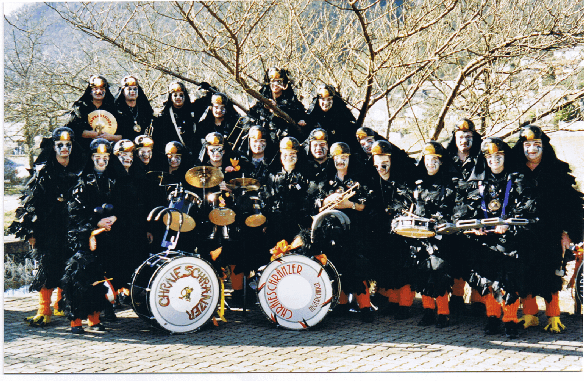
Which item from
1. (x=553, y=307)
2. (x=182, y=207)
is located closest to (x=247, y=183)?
(x=182, y=207)

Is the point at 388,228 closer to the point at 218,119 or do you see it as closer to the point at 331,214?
the point at 331,214

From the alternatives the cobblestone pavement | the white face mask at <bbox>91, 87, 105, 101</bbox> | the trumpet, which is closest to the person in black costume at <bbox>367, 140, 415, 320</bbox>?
the trumpet

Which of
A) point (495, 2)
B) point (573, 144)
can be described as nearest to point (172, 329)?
point (495, 2)

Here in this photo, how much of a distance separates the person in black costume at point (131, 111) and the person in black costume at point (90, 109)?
0.11m

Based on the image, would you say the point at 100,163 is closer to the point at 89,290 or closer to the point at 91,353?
the point at 89,290

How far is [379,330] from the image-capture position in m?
6.73

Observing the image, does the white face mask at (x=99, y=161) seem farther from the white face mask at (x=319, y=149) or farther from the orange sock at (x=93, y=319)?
the white face mask at (x=319, y=149)

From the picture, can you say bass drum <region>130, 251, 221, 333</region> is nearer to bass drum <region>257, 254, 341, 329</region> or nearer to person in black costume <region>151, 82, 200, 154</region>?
bass drum <region>257, 254, 341, 329</region>

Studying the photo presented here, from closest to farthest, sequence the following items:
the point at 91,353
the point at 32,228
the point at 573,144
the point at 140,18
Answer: the point at 91,353 → the point at 32,228 → the point at 140,18 → the point at 573,144

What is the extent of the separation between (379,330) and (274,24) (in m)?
6.20

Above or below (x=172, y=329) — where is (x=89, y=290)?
above

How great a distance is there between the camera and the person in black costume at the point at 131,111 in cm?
793

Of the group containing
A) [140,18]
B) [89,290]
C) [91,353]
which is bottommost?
[91,353]

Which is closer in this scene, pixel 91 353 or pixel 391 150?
pixel 91 353
